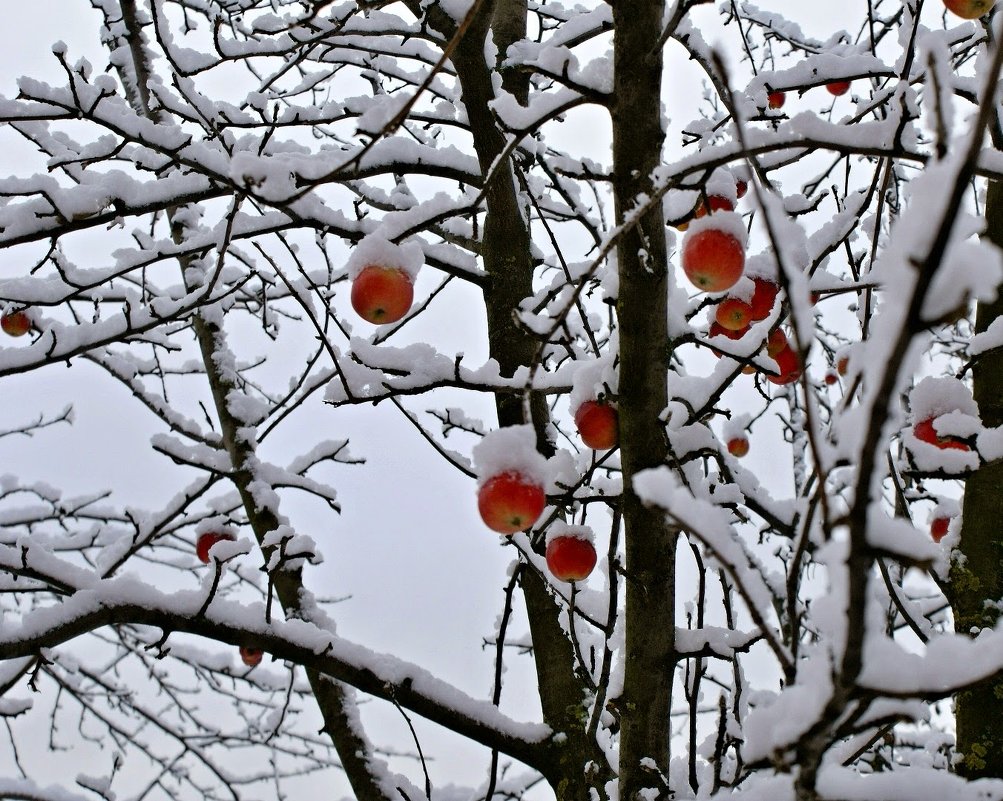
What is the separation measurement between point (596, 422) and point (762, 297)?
76cm

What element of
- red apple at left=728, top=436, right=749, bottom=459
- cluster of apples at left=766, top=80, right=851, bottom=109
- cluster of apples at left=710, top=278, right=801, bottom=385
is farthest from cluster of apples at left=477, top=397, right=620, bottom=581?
red apple at left=728, top=436, right=749, bottom=459

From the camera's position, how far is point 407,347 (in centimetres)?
225

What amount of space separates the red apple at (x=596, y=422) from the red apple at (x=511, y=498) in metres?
0.36

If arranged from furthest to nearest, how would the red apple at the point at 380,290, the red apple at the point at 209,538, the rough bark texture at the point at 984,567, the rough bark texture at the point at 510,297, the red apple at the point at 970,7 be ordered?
the red apple at the point at 209,538
the rough bark texture at the point at 510,297
the red apple at the point at 970,7
the rough bark texture at the point at 984,567
the red apple at the point at 380,290

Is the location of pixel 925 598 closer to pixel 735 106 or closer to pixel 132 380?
pixel 132 380

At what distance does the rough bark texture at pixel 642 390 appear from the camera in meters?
1.57

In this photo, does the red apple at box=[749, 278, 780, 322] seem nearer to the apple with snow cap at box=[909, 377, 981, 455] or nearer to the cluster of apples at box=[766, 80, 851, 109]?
the apple with snow cap at box=[909, 377, 981, 455]

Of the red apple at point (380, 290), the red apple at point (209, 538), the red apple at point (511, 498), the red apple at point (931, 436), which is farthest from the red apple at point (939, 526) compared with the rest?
the red apple at point (209, 538)

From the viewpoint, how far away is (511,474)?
5.34 ft

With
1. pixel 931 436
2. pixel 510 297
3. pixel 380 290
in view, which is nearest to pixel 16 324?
pixel 510 297

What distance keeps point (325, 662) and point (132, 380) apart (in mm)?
2922

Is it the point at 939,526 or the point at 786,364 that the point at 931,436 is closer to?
the point at 786,364

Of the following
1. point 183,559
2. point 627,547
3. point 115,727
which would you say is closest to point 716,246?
point 627,547

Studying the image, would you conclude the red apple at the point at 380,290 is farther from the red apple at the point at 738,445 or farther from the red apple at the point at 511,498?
the red apple at the point at 738,445
